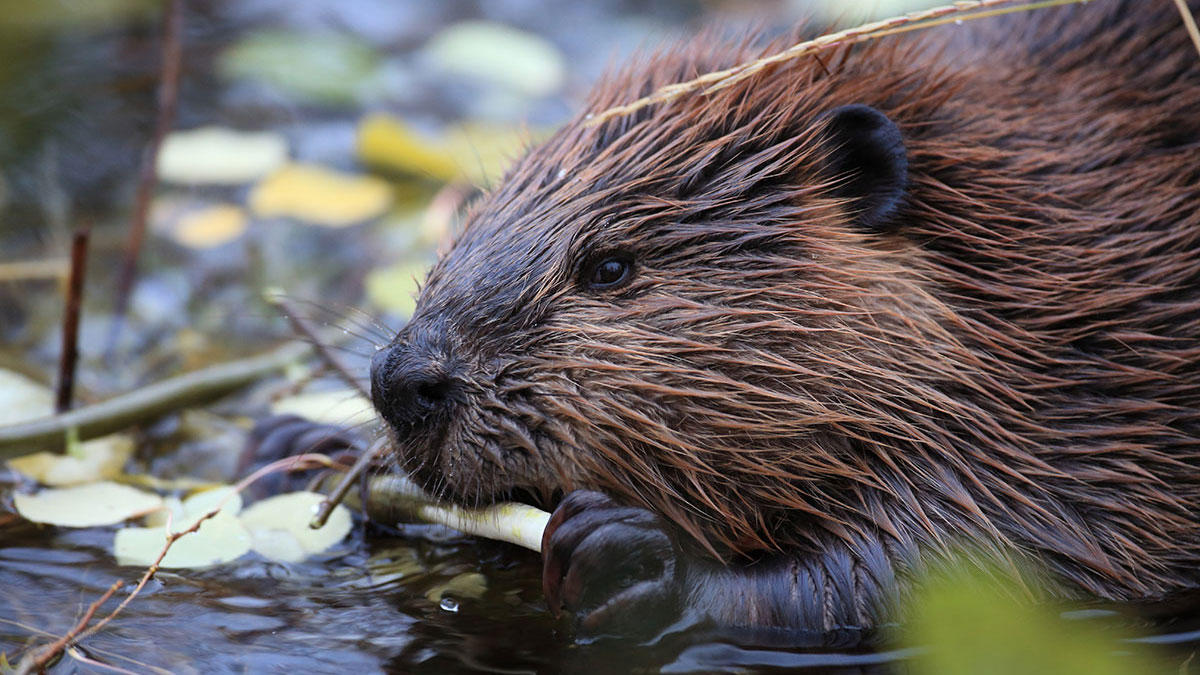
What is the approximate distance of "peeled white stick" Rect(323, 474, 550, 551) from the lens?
224 cm

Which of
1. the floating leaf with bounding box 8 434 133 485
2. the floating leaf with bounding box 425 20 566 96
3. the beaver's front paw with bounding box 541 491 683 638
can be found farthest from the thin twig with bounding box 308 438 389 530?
the floating leaf with bounding box 425 20 566 96

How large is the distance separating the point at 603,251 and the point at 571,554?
583mm

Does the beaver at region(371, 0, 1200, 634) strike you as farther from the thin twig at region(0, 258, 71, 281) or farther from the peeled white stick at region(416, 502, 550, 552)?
the thin twig at region(0, 258, 71, 281)

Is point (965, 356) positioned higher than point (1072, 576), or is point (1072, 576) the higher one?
point (965, 356)

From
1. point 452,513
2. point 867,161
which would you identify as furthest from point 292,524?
point 867,161

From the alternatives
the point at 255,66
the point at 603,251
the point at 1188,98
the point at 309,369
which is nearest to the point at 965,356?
the point at 603,251

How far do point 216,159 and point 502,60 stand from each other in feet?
5.63

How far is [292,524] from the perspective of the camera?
2.63 meters

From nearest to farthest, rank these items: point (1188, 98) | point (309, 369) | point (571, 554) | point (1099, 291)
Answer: point (571, 554) < point (1099, 291) < point (1188, 98) < point (309, 369)

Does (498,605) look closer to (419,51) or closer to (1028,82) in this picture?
(1028,82)

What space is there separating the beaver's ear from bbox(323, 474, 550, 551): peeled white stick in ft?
2.86

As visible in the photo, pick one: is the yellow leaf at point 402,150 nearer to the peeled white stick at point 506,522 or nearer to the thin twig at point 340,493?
the thin twig at point 340,493

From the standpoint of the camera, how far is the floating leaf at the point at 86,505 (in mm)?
2662

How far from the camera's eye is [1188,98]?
8.95 feet
